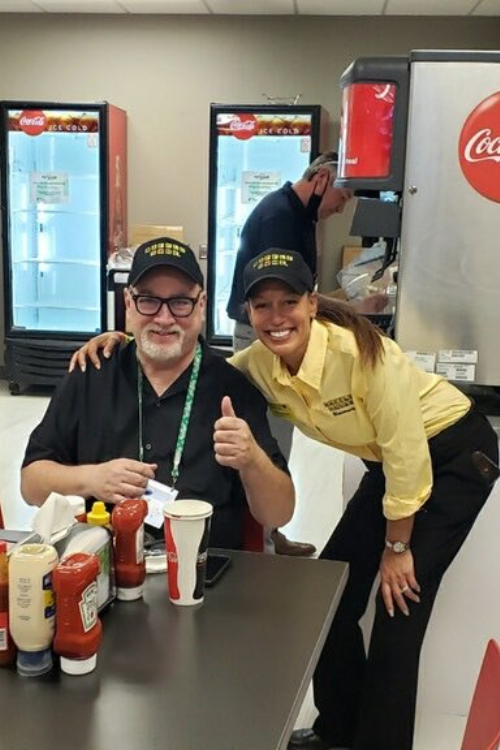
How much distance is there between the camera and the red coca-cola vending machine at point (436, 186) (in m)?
2.33

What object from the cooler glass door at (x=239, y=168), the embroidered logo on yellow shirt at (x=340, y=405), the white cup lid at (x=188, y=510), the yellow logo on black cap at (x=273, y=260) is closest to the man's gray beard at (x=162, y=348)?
the yellow logo on black cap at (x=273, y=260)

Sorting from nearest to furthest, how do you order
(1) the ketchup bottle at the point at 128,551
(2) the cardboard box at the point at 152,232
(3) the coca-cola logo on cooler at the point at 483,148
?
(1) the ketchup bottle at the point at 128,551 → (3) the coca-cola logo on cooler at the point at 483,148 → (2) the cardboard box at the point at 152,232

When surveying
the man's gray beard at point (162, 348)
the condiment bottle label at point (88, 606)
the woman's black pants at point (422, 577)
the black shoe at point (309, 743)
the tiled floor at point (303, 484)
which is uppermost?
the man's gray beard at point (162, 348)

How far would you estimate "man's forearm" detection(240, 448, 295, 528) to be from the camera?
1.74m

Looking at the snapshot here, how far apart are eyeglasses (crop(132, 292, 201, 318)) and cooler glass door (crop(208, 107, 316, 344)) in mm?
4288

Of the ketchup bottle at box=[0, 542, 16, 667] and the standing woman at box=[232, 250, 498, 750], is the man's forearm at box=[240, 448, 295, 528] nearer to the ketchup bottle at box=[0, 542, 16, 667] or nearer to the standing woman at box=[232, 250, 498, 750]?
the standing woman at box=[232, 250, 498, 750]

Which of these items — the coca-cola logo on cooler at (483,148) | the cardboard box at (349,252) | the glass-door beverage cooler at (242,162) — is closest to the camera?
the coca-cola logo on cooler at (483,148)

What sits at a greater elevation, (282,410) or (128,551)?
(282,410)

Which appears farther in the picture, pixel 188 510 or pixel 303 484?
pixel 303 484

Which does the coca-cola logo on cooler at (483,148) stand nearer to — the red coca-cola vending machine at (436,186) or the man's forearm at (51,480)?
the red coca-cola vending machine at (436,186)

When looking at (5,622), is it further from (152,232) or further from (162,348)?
(152,232)

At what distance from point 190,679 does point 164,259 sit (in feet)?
3.31

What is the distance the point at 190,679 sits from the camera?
1.20 metres

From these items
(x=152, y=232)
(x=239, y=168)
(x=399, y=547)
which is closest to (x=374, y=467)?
(x=399, y=547)
